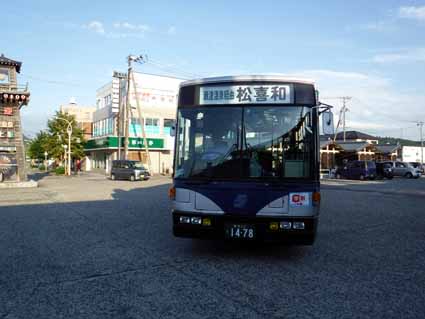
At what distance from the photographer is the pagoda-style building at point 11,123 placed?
24172mm

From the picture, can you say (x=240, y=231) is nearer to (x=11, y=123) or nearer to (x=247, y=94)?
(x=247, y=94)

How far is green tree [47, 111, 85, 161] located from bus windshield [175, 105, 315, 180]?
43717 mm

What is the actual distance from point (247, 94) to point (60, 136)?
44.8m

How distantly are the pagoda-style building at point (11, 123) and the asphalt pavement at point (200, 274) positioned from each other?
16991 millimetres

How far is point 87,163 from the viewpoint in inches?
2247

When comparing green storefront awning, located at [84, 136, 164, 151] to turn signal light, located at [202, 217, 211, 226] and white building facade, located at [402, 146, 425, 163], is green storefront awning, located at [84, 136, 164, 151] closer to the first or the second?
turn signal light, located at [202, 217, 211, 226]

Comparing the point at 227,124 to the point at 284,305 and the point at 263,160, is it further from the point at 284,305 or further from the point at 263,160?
the point at 284,305

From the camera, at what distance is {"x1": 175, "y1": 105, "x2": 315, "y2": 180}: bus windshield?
5.70 m

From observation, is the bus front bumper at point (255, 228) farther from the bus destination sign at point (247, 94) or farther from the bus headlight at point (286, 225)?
the bus destination sign at point (247, 94)

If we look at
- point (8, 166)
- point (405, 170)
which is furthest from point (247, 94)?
point (405, 170)

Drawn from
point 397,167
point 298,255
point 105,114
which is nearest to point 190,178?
point 298,255

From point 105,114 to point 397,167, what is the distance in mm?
35563

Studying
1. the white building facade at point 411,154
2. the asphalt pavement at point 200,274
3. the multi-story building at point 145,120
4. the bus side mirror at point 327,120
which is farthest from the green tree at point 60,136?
the white building facade at point 411,154

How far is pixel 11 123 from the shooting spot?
2489 centimetres
